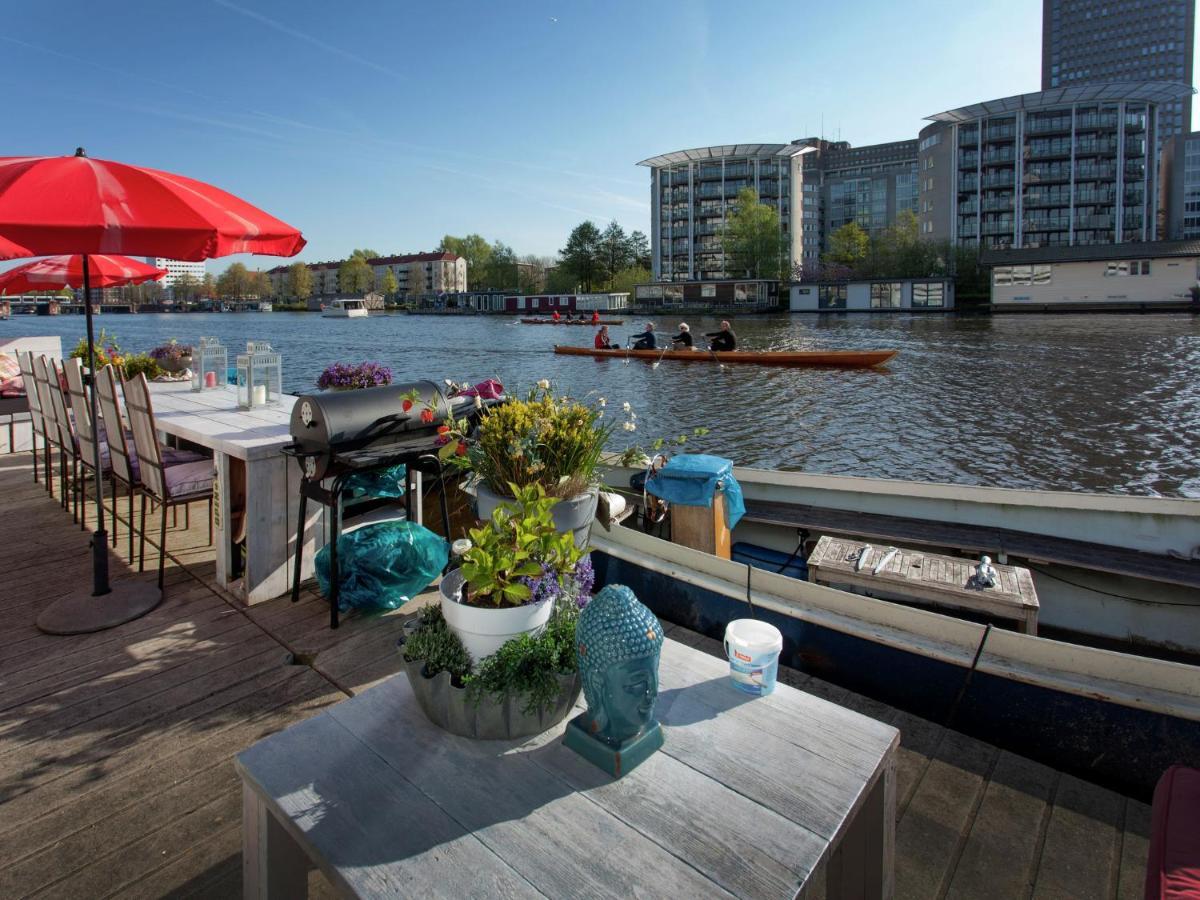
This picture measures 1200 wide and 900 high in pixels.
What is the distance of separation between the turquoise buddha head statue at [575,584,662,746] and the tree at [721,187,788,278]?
73740 millimetres

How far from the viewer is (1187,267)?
45.3 m

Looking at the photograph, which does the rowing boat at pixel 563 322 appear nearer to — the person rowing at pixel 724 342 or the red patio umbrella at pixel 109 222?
the person rowing at pixel 724 342

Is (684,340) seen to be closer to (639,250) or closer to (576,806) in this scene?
(576,806)

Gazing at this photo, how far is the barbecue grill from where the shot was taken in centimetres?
357

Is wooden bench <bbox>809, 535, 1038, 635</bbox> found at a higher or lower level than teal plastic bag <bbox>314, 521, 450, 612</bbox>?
A: lower

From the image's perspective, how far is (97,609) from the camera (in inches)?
→ 148

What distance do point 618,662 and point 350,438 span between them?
2.51 meters

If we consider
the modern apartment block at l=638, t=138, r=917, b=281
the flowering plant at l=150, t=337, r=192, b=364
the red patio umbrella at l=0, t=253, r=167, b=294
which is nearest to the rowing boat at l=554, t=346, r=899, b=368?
the flowering plant at l=150, t=337, r=192, b=364

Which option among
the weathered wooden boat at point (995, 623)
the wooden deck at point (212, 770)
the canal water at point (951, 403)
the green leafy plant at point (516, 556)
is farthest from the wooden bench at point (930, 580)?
the canal water at point (951, 403)

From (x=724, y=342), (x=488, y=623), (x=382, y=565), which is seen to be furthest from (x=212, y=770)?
(x=724, y=342)

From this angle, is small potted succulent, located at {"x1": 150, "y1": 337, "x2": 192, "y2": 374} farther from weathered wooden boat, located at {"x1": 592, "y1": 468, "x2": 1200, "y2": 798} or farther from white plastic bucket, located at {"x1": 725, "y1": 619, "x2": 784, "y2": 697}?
white plastic bucket, located at {"x1": 725, "y1": 619, "x2": 784, "y2": 697}

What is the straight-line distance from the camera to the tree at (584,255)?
326ft

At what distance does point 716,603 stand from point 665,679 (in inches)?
75.6

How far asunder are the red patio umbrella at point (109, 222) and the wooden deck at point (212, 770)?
0.80ft
